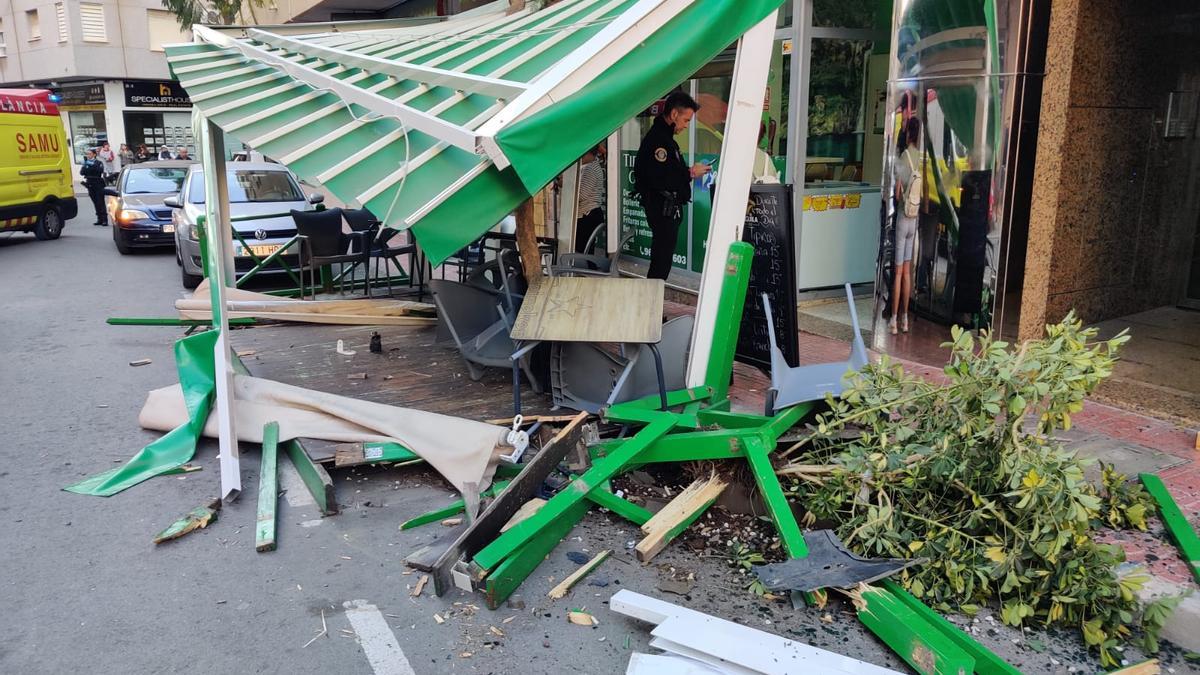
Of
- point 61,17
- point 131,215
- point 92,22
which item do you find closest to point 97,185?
point 131,215

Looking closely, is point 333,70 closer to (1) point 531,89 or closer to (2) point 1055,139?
(1) point 531,89

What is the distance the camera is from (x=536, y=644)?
3.35 metres

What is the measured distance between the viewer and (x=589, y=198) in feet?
28.5

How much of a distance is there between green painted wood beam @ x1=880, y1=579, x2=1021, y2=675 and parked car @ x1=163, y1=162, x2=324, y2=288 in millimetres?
9243

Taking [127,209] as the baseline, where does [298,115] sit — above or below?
above

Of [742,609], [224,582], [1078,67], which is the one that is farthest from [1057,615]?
[1078,67]

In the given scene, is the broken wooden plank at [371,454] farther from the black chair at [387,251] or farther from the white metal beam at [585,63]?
the black chair at [387,251]

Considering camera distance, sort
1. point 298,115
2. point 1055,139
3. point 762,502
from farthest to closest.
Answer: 1. point 1055,139
2. point 298,115
3. point 762,502

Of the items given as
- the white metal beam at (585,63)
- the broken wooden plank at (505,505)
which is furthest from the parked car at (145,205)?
the broken wooden plank at (505,505)

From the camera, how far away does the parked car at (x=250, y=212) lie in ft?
37.0

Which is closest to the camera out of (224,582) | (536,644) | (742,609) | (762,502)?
(536,644)

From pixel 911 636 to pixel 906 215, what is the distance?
4.40 m

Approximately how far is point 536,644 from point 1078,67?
571cm

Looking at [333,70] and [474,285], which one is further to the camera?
[474,285]
